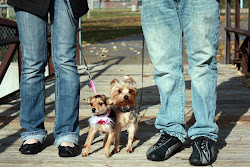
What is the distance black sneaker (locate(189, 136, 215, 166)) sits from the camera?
3.46 meters

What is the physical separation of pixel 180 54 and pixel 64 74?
0.98m

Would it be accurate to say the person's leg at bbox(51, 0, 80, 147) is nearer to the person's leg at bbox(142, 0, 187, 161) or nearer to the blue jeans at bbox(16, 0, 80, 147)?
the blue jeans at bbox(16, 0, 80, 147)

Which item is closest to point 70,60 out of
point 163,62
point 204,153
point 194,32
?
point 163,62

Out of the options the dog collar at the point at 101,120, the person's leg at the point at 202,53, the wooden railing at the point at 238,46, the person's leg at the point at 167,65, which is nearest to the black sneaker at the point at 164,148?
the person's leg at the point at 167,65

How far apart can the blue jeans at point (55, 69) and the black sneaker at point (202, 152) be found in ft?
3.36

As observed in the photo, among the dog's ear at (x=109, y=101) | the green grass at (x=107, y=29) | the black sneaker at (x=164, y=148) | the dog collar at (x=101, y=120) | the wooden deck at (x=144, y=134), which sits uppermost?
the green grass at (x=107, y=29)

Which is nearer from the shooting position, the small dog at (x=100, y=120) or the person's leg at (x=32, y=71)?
the person's leg at (x=32, y=71)

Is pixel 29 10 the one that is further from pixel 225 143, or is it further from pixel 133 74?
pixel 133 74

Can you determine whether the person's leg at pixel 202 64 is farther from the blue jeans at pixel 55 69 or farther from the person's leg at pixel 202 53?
the blue jeans at pixel 55 69

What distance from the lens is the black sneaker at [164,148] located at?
11.8 ft

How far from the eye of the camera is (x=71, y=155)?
12.3 ft

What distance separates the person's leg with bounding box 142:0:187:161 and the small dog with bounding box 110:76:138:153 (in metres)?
0.28

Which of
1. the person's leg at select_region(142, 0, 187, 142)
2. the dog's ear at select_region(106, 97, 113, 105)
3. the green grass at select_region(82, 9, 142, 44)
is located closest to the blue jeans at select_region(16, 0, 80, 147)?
the dog's ear at select_region(106, 97, 113, 105)

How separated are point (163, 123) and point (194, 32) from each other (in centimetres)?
81
